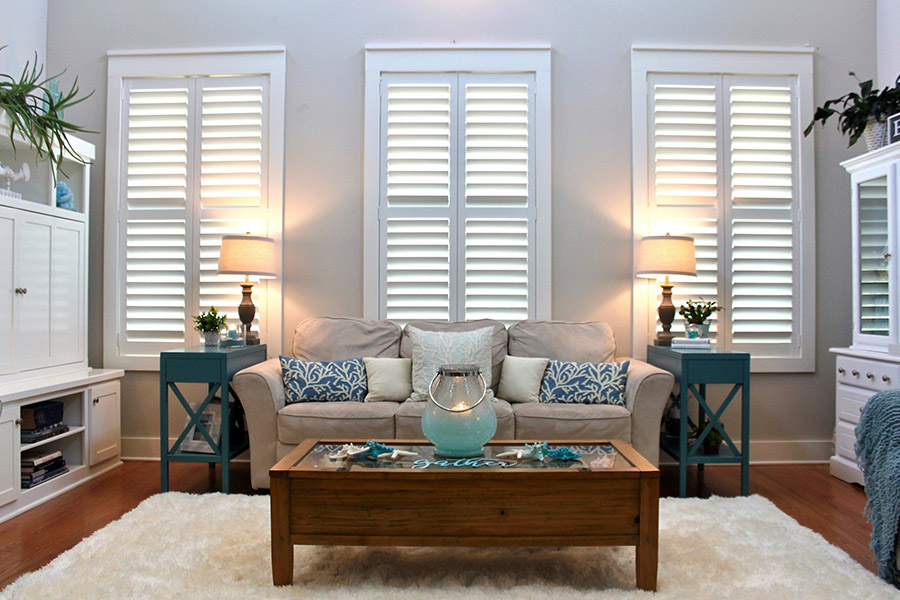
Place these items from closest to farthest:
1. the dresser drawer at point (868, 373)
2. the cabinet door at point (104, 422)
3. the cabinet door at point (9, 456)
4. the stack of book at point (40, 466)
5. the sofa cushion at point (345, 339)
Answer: the cabinet door at point (9, 456) → the stack of book at point (40, 466) → the dresser drawer at point (868, 373) → the cabinet door at point (104, 422) → the sofa cushion at point (345, 339)

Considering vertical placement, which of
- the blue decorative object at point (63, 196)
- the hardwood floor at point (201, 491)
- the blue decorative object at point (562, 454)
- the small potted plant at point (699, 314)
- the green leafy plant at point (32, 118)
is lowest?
the hardwood floor at point (201, 491)

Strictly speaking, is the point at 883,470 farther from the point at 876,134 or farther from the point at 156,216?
the point at 156,216

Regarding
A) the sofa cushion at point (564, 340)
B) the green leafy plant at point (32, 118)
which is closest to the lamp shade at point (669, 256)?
the sofa cushion at point (564, 340)

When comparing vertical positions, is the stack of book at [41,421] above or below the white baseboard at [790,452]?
above

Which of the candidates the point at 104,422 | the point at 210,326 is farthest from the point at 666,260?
the point at 104,422

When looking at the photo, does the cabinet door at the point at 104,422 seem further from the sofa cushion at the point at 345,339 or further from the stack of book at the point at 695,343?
the stack of book at the point at 695,343

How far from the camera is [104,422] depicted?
3.55m

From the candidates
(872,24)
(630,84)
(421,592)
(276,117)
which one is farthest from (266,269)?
(872,24)

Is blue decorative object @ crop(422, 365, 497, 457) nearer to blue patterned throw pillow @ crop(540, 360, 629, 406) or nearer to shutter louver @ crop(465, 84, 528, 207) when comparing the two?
blue patterned throw pillow @ crop(540, 360, 629, 406)

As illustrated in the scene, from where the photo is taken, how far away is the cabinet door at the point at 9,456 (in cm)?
275

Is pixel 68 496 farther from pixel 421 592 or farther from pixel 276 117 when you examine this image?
pixel 276 117

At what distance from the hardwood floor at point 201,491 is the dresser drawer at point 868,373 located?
0.60m

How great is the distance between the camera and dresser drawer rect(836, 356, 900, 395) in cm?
311

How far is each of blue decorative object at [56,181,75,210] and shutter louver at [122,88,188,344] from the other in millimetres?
405
